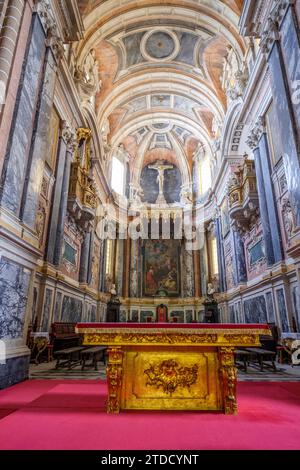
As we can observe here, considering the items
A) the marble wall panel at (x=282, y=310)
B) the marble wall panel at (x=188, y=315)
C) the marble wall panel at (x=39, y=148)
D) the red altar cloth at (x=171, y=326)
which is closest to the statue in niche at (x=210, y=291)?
the marble wall panel at (x=188, y=315)

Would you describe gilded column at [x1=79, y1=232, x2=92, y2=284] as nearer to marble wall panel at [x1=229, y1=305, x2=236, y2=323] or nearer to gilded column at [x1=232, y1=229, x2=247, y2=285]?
gilded column at [x1=232, y1=229, x2=247, y2=285]

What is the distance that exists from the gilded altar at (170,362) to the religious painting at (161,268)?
17472 mm

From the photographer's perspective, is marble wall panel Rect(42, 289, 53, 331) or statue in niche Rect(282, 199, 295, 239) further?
marble wall panel Rect(42, 289, 53, 331)

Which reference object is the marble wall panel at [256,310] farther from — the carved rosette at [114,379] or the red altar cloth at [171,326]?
the carved rosette at [114,379]

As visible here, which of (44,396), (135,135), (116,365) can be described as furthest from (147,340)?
(135,135)

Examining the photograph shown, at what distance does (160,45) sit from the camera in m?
16.1

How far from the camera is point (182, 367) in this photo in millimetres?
3533

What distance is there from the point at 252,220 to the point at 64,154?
315 inches

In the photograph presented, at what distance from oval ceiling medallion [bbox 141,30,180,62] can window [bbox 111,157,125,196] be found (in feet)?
24.4

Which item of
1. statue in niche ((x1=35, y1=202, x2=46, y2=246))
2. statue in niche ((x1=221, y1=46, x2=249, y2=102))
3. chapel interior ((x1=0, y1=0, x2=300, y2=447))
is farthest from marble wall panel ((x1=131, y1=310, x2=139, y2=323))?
statue in niche ((x1=221, y1=46, x2=249, y2=102))

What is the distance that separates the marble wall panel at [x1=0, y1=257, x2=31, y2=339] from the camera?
479cm

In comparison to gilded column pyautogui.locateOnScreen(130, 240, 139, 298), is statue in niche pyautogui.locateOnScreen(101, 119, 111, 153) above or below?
above

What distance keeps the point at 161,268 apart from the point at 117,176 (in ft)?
26.0

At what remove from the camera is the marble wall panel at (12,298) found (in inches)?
189
